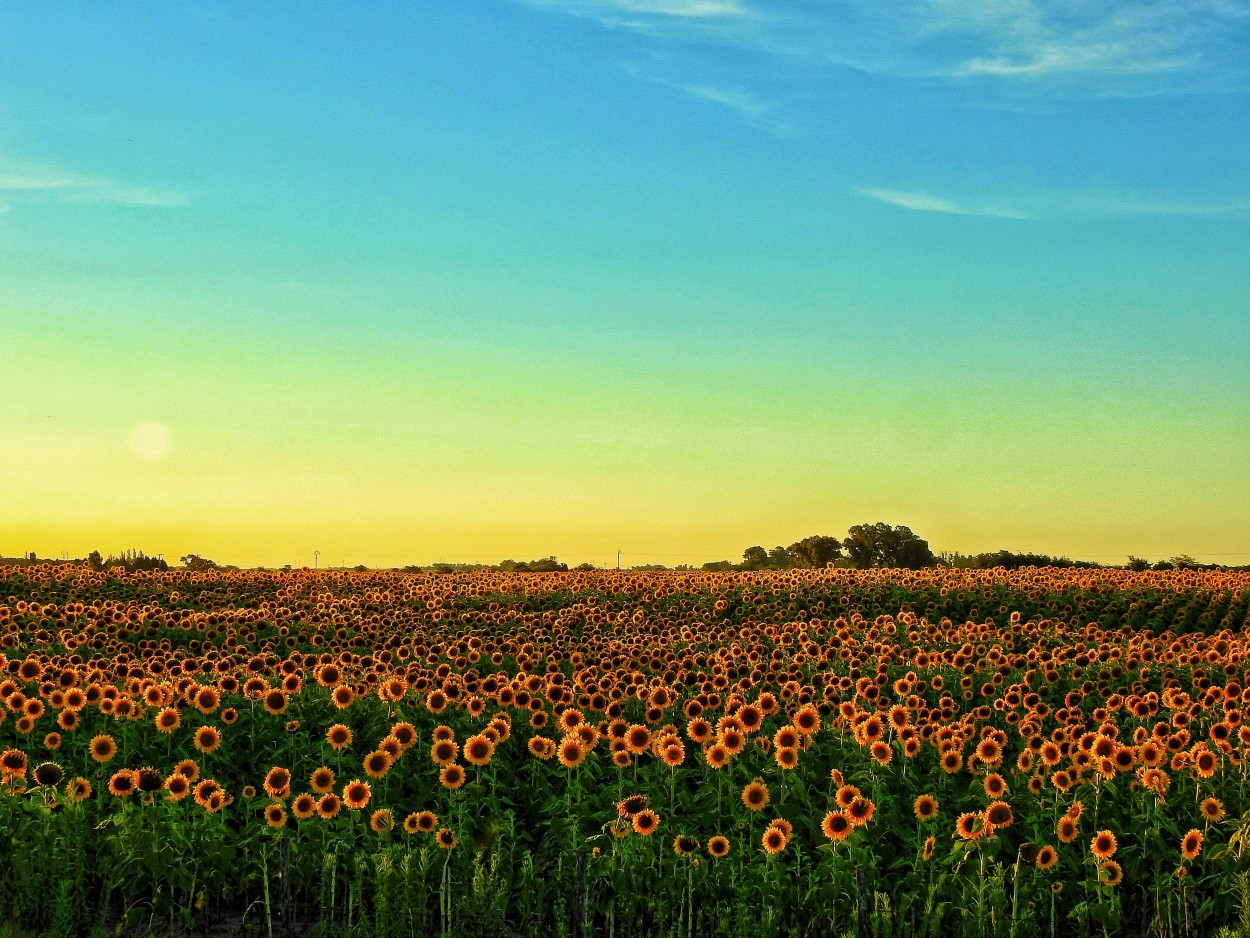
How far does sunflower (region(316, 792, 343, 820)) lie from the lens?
10.3 m

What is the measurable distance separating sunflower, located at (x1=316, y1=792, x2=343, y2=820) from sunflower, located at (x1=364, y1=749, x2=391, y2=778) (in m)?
0.81

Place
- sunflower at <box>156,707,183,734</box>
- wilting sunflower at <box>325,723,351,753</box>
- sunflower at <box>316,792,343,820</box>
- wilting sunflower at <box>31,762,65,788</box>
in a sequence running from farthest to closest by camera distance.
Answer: sunflower at <box>156,707,183,734</box>, wilting sunflower at <box>325,723,351,753</box>, wilting sunflower at <box>31,762,65,788</box>, sunflower at <box>316,792,343,820</box>

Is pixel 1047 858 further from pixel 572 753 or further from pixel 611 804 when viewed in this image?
pixel 572 753

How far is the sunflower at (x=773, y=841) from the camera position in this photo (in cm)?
979

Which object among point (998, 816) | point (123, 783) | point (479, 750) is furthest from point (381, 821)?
point (998, 816)

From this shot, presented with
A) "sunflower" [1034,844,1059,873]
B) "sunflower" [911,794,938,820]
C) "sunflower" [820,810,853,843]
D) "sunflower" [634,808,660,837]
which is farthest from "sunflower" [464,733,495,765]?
"sunflower" [1034,844,1059,873]

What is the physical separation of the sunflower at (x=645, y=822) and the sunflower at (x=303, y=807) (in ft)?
9.30

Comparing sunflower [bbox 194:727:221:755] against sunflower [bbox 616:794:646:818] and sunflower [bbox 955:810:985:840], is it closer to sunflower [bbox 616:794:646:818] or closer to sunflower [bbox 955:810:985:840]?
sunflower [bbox 616:794:646:818]

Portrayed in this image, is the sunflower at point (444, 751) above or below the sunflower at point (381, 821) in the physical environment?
above

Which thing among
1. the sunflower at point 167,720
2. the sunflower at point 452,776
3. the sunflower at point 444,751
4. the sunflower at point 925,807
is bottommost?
the sunflower at point 925,807

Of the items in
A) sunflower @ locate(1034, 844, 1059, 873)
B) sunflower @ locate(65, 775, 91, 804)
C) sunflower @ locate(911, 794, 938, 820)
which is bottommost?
sunflower @ locate(1034, 844, 1059, 873)

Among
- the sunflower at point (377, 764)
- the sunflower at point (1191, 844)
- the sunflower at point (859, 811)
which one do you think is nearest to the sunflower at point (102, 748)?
the sunflower at point (377, 764)

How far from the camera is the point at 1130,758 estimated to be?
11570mm

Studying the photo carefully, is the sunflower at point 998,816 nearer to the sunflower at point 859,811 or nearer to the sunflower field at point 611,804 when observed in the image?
the sunflower field at point 611,804
